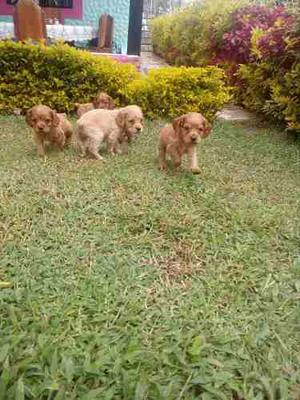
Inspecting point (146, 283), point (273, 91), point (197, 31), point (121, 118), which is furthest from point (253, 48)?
point (146, 283)

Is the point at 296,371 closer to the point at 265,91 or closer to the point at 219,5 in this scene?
the point at 265,91

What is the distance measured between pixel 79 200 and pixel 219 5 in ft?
30.1

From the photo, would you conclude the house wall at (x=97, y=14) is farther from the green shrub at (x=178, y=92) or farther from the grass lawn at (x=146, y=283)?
the grass lawn at (x=146, y=283)

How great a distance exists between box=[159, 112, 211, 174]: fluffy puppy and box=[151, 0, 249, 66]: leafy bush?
6310 millimetres

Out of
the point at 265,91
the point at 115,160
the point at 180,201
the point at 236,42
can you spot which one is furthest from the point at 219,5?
the point at 180,201

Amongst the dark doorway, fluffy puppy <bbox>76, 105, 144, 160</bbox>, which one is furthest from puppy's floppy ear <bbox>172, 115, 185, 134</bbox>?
the dark doorway

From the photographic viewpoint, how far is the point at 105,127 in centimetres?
537

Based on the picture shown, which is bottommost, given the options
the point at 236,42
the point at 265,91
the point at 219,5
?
the point at 265,91

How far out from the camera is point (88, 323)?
255 cm

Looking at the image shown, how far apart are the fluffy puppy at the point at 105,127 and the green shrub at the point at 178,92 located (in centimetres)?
252

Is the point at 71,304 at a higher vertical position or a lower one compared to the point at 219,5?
lower

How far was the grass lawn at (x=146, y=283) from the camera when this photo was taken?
86.0 inches

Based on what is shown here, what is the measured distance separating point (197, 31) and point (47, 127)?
900 cm

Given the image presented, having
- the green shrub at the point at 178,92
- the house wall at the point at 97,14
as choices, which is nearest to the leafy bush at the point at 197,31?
the house wall at the point at 97,14
